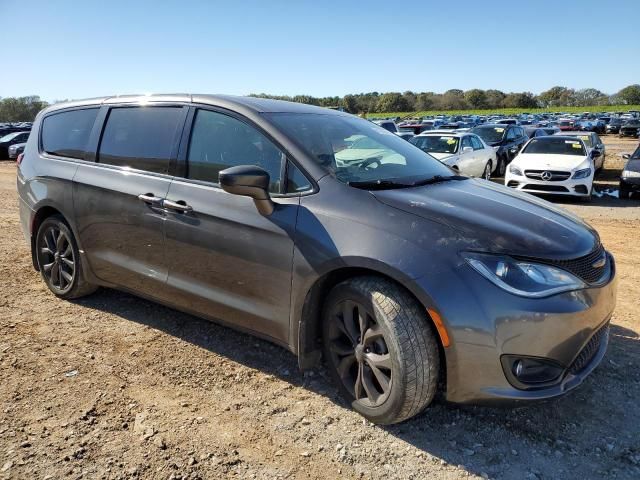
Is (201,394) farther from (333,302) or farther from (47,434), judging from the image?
(333,302)

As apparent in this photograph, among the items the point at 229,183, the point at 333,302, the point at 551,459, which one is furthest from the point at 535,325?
the point at 229,183

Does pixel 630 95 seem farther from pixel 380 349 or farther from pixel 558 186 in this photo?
pixel 380 349

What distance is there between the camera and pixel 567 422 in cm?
281

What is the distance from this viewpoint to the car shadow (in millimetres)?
2572

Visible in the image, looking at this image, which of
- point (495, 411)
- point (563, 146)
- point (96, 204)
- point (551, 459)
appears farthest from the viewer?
point (563, 146)

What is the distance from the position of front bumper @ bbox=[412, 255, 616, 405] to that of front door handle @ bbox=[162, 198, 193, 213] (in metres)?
1.65

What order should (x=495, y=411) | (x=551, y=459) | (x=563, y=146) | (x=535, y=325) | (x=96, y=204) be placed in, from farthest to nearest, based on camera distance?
(x=563, y=146) → (x=96, y=204) → (x=495, y=411) → (x=551, y=459) → (x=535, y=325)

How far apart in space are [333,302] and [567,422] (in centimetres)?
144

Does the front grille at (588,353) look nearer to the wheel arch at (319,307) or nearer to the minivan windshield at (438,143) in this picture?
the wheel arch at (319,307)

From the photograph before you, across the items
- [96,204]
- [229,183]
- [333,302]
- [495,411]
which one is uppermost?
[229,183]

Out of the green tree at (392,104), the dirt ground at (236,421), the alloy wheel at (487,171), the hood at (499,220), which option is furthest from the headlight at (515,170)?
the green tree at (392,104)

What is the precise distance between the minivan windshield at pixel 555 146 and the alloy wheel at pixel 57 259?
10.9 m

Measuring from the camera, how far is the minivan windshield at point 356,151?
3064 mm

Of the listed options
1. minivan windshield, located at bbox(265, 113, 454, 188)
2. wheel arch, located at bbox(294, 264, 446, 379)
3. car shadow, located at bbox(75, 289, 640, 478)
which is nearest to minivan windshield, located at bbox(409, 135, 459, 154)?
minivan windshield, located at bbox(265, 113, 454, 188)
